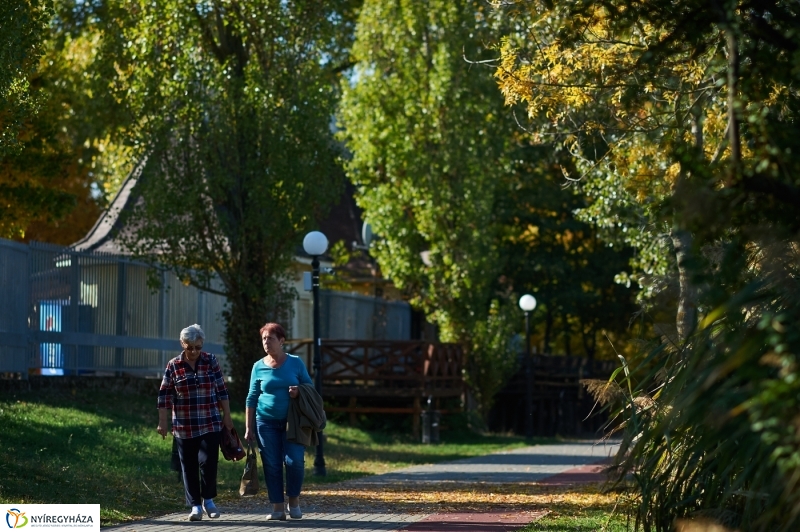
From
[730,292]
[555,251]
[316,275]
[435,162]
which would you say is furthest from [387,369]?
[730,292]

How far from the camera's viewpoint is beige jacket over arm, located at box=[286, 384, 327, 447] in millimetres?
11031

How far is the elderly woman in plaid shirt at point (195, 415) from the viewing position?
1111 centimetres

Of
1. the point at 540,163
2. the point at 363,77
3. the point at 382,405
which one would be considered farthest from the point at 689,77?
the point at 540,163

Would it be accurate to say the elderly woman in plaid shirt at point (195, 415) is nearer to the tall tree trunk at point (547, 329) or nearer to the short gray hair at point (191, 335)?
the short gray hair at point (191, 335)

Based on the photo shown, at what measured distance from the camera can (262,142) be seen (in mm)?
23141

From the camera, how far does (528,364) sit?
32375mm

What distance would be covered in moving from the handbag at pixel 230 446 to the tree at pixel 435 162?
18.3 m

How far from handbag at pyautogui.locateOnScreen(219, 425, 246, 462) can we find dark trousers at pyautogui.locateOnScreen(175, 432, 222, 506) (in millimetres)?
67

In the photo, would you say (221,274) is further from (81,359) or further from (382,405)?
(382,405)

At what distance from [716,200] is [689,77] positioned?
22.7ft

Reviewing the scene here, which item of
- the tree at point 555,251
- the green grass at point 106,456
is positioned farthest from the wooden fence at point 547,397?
the green grass at point 106,456

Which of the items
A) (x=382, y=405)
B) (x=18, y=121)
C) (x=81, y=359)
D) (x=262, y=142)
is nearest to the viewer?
(x=18, y=121)

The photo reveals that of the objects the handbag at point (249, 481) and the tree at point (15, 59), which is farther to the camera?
the tree at point (15, 59)

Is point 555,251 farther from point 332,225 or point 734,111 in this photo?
point 734,111
